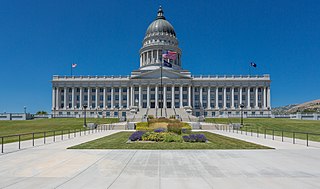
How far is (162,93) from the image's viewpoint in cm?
9744

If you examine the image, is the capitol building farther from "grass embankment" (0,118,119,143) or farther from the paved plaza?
the paved plaza

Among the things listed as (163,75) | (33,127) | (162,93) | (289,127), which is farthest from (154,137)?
(162,93)

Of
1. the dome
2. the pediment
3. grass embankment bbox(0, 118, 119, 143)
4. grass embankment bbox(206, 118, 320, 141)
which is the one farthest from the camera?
the dome

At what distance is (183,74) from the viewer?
10138 cm

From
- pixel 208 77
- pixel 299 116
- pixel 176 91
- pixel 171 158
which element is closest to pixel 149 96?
pixel 176 91

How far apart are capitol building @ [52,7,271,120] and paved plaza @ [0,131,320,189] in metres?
83.0

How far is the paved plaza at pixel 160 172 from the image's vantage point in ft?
27.4

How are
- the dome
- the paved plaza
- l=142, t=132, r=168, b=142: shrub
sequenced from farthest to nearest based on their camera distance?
the dome
l=142, t=132, r=168, b=142: shrub
the paved plaza

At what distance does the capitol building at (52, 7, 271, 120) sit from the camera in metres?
96.3

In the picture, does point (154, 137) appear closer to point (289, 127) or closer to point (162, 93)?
point (289, 127)

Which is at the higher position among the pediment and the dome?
the dome

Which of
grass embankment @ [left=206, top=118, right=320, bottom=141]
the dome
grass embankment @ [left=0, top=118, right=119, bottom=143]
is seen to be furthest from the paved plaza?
the dome

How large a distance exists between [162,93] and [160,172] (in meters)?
87.5

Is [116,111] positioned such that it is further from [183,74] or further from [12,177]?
[12,177]
